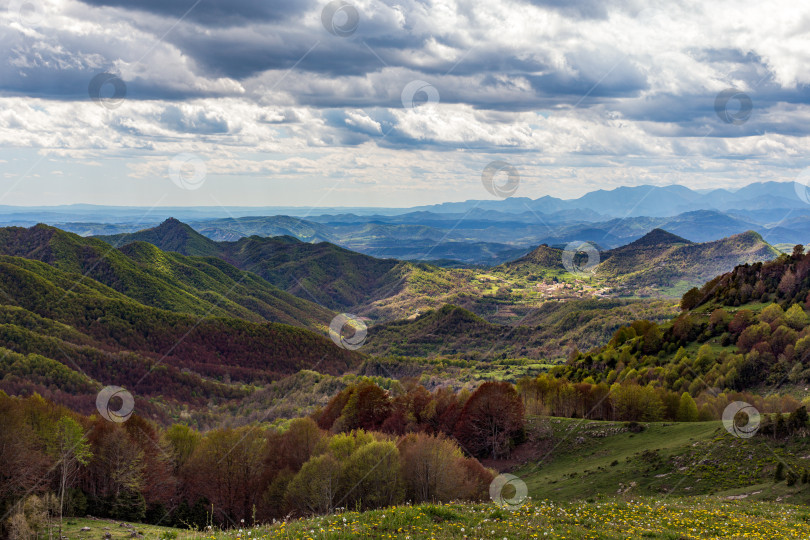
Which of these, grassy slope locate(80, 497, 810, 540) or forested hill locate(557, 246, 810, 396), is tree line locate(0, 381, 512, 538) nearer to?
grassy slope locate(80, 497, 810, 540)

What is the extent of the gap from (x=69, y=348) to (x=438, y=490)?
181 meters

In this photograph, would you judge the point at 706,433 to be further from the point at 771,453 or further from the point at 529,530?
the point at 529,530

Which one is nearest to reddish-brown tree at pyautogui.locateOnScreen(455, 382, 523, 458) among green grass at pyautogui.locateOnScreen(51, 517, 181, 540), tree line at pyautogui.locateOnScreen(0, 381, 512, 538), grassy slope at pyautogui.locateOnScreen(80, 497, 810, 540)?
tree line at pyautogui.locateOnScreen(0, 381, 512, 538)

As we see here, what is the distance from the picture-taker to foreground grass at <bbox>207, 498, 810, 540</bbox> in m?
17.0

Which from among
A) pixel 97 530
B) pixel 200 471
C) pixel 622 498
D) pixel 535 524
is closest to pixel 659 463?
pixel 622 498

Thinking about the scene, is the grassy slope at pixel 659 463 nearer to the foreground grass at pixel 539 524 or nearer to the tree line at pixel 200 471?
the tree line at pixel 200 471

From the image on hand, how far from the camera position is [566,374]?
129375mm

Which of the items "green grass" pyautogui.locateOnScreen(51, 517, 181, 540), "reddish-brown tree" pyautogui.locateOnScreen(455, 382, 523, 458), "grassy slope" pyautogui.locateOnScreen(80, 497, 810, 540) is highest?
"grassy slope" pyautogui.locateOnScreen(80, 497, 810, 540)

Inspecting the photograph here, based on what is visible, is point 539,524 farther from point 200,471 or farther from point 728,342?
point 728,342

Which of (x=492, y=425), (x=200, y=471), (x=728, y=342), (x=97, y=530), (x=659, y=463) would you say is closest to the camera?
(x=97, y=530)

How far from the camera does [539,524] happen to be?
61.3 ft

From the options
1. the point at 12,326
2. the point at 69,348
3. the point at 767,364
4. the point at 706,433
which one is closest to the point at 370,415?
the point at 706,433

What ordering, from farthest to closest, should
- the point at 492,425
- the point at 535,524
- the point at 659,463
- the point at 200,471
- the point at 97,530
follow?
the point at 492,425
the point at 200,471
the point at 659,463
the point at 97,530
the point at 535,524

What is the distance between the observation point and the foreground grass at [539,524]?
16969 mm
